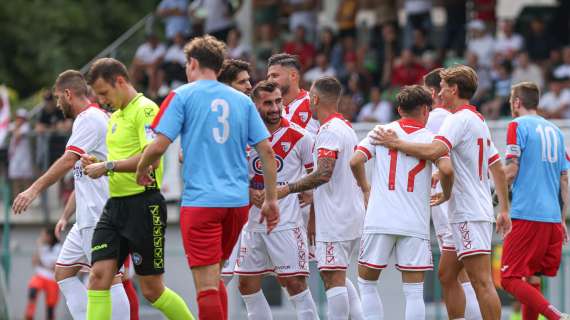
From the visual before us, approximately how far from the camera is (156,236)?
396 inches

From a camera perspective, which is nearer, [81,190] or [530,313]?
[81,190]

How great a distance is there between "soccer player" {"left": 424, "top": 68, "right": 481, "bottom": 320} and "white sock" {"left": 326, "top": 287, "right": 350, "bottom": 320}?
882 mm

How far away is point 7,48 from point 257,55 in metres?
18.2

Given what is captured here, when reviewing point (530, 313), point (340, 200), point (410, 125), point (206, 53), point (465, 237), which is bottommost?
point (530, 313)

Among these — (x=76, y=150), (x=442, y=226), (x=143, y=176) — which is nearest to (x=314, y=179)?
(x=442, y=226)

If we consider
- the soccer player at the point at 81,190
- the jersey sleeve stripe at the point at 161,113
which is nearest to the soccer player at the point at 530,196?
the soccer player at the point at 81,190

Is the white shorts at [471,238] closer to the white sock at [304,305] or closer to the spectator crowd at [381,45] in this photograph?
the white sock at [304,305]

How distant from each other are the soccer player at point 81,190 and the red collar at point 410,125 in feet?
8.41

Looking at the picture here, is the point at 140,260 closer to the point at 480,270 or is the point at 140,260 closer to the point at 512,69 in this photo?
the point at 480,270

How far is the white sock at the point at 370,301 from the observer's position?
420 inches

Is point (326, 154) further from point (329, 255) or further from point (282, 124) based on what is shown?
point (329, 255)

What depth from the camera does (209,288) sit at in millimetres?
9484

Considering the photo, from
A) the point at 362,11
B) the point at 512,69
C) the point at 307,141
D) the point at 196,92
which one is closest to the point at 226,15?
the point at 362,11

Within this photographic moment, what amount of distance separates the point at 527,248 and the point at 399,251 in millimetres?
1806
